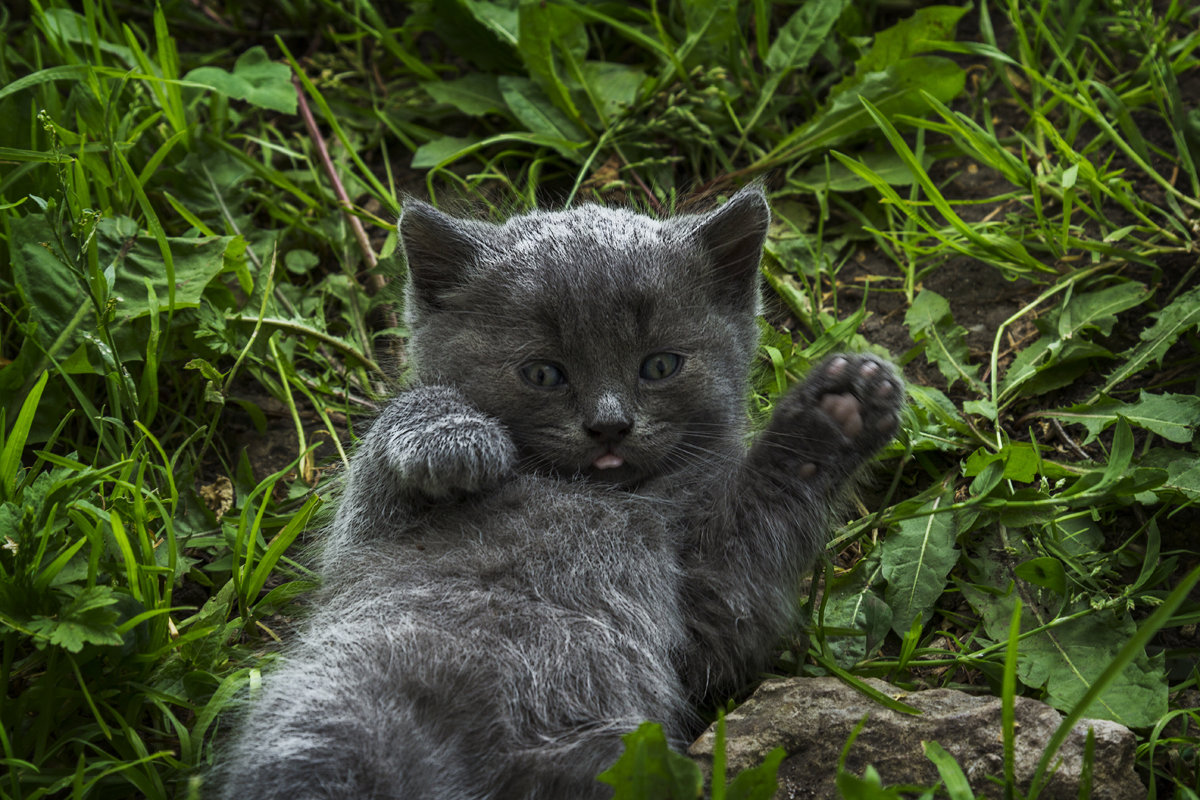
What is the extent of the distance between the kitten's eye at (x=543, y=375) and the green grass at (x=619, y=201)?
3.29 ft

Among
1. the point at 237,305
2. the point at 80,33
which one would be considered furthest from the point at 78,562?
the point at 80,33

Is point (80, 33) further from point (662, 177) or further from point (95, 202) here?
point (662, 177)

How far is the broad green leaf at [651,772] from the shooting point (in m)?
2.30

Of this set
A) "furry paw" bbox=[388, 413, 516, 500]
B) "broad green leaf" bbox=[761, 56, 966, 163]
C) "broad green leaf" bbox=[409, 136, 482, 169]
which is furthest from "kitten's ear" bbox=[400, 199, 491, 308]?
"broad green leaf" bbox=[761, 56, 966, 163]

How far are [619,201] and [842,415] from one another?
2.19 meters

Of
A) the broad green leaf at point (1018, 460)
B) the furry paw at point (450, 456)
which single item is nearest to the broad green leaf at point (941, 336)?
the broad green leaf at point (1018, 460)

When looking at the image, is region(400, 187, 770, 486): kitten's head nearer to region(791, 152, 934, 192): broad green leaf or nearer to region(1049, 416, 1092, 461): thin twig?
region(1049, 416, 1092, 461): thin twig

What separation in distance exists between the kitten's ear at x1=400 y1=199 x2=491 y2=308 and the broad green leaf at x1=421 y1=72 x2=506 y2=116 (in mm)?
1886

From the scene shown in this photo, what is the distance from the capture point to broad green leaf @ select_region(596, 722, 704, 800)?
90.5 inches

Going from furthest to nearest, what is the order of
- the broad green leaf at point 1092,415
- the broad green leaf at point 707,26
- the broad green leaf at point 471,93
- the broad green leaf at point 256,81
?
the broad green leaf at point 471,93, the broad green leaf at point 707,26, the broad green leaf at point 256,81, the broad green leaf at point 1092,415

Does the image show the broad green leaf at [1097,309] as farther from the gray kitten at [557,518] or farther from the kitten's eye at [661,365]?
the kitten's eye at [661,365]

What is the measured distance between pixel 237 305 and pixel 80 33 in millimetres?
1509

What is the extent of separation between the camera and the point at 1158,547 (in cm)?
324

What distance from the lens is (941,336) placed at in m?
4.11
